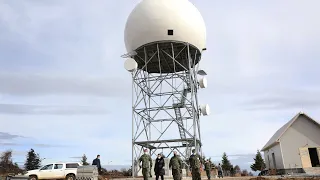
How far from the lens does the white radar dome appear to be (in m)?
23.3

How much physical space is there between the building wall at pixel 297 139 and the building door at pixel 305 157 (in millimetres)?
260

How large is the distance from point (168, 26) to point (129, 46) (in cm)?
391

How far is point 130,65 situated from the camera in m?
23.9

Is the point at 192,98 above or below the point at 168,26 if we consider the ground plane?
below

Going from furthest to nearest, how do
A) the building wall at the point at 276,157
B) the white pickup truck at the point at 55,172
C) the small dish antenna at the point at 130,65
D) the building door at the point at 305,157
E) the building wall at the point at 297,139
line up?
the building wall at the point at 276,157 → the building wall at the point at 297,139 → the building door at the point at 305,157 → the small dish antenna at the point at 130,65 → the white pickup truck at the point at 55,172

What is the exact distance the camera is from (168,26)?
76.4ft

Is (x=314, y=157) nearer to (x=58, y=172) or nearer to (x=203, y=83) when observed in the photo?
(x=203, y=83)

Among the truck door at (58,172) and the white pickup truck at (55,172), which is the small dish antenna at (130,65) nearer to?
the white pickup truck at (55,172)

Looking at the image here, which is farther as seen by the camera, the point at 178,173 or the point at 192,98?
the point at 192,98

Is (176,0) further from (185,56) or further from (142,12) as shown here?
(185,56)

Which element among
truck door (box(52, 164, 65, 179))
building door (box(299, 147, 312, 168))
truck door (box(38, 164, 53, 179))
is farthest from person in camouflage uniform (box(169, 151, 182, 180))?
building door (box(299, 147, 312, 168))

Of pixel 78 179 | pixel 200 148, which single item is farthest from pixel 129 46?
pixel 78 179

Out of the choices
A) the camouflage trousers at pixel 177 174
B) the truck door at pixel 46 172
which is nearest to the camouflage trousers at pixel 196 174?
the camouflage trousers at pixel 177 174

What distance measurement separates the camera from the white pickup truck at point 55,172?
19.7 metres
